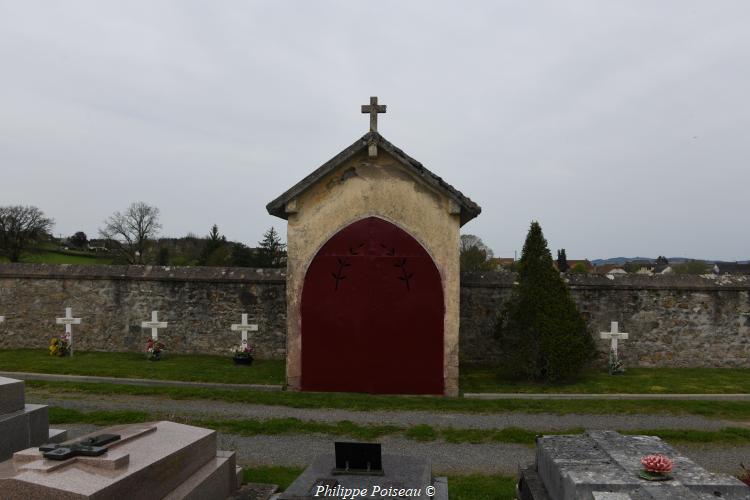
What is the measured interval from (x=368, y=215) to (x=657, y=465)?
25.4ft

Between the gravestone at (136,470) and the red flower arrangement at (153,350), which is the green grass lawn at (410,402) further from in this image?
the gravestone at (136,470)

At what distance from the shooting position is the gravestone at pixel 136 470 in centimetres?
398

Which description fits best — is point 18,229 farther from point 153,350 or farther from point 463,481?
point 463,481

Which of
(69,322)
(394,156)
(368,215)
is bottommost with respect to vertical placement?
(69,322)

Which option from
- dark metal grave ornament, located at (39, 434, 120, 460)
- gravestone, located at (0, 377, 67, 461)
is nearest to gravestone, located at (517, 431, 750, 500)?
dark metal grave ornament, located at (39, 434, 120, 460)

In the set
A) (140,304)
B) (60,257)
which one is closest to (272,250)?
(60,257)

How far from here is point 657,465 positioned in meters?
4.52

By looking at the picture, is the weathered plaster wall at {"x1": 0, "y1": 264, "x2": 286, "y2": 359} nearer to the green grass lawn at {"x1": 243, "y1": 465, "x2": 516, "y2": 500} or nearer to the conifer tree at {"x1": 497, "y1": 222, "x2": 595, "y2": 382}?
the conifer tree at {"x1": 497, "y1": 222, "x2": 595, "y2": 382}

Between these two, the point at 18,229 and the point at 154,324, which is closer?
the point at 154,324

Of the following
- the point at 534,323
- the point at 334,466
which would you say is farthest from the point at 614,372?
the point at 334,466

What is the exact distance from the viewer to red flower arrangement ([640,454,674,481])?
4496 mm

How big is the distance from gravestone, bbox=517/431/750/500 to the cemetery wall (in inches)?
351

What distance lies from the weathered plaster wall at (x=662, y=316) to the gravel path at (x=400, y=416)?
5.19 m

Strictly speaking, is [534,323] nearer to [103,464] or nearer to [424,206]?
[424,206]
